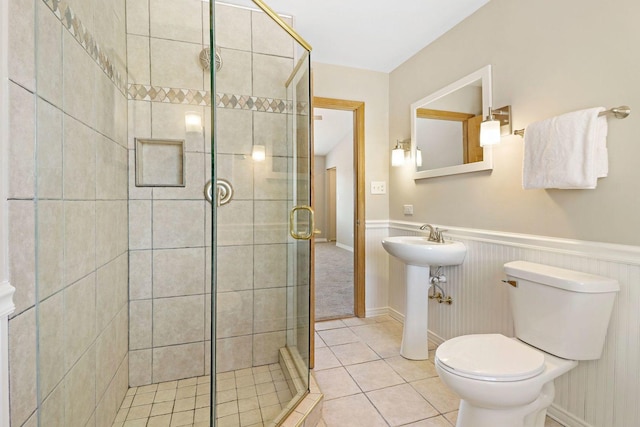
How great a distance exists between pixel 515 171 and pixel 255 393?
71.3 inches

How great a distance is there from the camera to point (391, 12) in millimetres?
2086

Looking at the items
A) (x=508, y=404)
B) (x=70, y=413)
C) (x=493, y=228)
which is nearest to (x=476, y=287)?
(x=493, y=228)

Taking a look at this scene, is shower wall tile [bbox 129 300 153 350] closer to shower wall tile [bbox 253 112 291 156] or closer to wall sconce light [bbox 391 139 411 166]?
shower wall tile [bbox 253 112 291 156]

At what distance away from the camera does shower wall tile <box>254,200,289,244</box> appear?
1651 millimetres

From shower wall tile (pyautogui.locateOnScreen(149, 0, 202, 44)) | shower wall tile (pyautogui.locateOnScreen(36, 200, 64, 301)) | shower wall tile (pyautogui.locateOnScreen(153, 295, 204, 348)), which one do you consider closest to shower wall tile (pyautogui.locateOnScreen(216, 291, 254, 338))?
shower wall tile (pyautogui.locateOnScreen(153, 295, 204, 348))

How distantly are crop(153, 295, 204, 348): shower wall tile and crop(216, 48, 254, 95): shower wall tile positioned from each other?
4.01 ft

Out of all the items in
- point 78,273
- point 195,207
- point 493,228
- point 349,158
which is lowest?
point 78,273

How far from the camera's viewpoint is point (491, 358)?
127 cm

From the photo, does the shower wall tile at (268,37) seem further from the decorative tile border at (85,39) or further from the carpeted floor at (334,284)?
the carpeted floor at (334,284)

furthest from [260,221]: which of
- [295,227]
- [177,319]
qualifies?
[177,319]

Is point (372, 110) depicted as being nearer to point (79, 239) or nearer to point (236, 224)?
point (236, 224)

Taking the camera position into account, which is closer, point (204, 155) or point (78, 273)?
point (78, 273)

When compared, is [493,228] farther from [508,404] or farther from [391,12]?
[391,12]

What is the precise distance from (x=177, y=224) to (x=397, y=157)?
1851 millimetres
